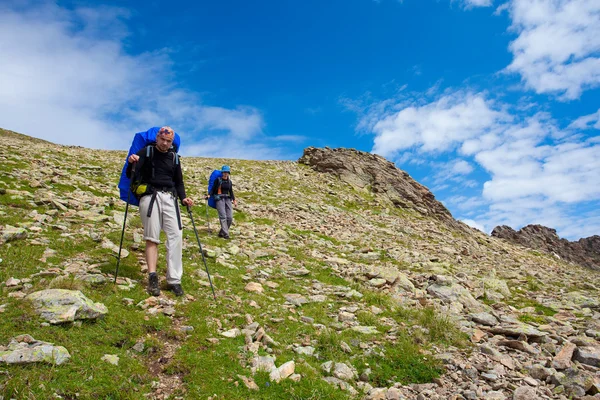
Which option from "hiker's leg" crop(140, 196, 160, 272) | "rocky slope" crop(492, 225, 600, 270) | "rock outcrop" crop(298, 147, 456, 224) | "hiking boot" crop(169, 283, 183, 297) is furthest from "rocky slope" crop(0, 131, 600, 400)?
"rocky slope" crop(492, 225, 600, 270)

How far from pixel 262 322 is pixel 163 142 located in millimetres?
4756

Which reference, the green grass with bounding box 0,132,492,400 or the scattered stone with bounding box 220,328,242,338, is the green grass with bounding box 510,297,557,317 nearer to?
the green grass with bounding box 0,132,492,400

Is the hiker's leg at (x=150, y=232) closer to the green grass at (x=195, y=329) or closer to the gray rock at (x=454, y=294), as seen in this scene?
the green grass at (x=195, y=329)

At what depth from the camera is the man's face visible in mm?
7973

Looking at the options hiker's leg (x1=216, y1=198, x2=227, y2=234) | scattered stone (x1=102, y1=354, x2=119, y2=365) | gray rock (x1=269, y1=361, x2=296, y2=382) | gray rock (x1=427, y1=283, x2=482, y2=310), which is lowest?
scattered stone (x1=102, y1=354, x2=119, y2=365)

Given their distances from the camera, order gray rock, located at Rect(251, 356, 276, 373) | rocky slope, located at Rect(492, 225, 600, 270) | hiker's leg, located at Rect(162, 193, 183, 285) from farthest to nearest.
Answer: rocky slope, located at Rect(492, 225, 600, 270) < hiker's leg, located at Rect(162, 193, 183, 285) < gray rock, located at Rect(251, 356, 276, 373)

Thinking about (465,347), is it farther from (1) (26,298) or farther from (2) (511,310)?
(1) (26,298)

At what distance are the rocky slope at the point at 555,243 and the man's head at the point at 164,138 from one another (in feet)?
154

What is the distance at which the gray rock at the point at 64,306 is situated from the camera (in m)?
5.64

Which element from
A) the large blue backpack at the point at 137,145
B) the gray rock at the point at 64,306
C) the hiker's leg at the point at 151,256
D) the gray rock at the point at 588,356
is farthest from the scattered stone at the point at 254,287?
the gray rock at the point at 588,356

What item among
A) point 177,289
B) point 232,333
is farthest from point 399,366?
point 177,289

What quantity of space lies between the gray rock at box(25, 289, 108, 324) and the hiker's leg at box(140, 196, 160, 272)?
1678mm

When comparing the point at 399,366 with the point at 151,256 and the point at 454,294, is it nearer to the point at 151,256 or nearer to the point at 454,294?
the point at 454,294

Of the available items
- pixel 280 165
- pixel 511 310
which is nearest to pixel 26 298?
pixel 511 310
